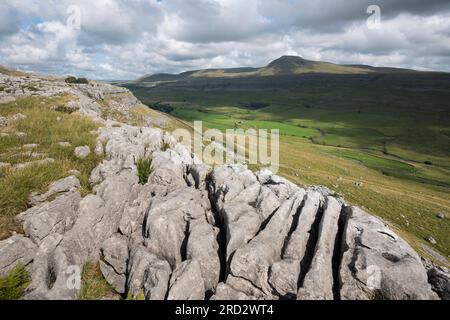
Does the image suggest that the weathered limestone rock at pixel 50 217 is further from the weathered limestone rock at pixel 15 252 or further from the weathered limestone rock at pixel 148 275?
the weathered limestone rock at pixel 148 275

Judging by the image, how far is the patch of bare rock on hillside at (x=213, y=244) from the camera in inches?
421

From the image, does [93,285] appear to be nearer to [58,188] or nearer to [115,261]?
[115,261]

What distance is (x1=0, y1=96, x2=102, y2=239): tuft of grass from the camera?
42.8 ft

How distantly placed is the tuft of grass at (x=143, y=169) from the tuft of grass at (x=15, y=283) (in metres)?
8.14

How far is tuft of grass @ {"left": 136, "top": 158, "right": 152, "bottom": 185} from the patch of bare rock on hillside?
0.40 metres

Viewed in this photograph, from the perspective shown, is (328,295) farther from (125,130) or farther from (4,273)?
(125,130)

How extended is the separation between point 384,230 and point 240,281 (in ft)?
23.9

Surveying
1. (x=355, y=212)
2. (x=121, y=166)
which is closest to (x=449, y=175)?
(x=355, y=212)

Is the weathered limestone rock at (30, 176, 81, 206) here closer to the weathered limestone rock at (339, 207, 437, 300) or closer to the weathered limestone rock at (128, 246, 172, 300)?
the weathered limestone rock at (128, 246, 172, 300)

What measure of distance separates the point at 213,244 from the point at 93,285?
5.74 m

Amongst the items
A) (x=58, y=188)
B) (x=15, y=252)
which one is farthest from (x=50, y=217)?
(x=58, y=188)

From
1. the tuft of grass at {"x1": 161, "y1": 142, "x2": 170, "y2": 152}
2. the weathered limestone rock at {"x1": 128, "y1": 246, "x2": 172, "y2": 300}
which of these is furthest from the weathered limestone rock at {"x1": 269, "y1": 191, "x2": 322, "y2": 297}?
the tuft of grass at {"x1": 161, "y1": 142, "x2": 170, "y2": 152}

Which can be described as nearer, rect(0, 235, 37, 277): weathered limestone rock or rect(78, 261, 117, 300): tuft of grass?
rect(0, 235, 37, 277): weathered limestone rock

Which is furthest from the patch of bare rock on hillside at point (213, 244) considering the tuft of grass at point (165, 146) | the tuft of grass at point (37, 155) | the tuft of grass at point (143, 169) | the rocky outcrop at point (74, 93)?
the rocky outcrop at point (74, 93)
